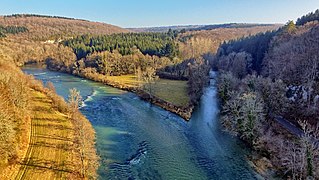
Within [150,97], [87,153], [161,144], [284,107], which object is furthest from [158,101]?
[87,153]

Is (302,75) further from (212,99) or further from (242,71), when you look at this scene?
(242,71)

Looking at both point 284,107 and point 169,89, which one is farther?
point 169,89

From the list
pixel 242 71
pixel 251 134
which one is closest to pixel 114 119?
pixel 251 134

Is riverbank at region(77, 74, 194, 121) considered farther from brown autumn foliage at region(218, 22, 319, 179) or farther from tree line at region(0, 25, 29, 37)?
tree line at region(0, 25, 29, 37)

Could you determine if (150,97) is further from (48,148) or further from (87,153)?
(48,148)

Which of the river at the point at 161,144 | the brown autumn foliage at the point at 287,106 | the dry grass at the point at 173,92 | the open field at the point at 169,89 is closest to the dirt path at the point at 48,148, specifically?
the river at the point at 161,144

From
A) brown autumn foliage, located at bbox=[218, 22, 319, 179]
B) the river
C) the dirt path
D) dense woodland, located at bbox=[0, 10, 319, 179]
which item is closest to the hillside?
the dirt path
